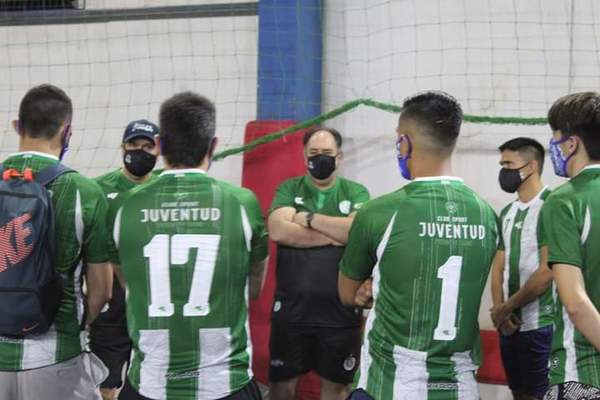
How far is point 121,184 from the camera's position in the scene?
239 inches

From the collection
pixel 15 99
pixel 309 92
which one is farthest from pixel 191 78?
pixel 15 99

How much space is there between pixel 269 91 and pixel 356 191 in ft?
5.76

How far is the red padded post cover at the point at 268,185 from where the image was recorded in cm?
A: 664

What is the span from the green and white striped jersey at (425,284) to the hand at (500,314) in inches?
90.1

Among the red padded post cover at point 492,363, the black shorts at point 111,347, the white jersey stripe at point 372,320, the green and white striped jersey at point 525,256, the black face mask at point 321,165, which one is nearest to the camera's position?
the white jersey stripe at point 372,320

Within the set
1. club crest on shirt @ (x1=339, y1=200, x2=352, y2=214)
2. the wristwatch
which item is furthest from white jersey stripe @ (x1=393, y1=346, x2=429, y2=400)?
club crest on shirt @ (x1=339, y1=200, x2=352, y2=214)

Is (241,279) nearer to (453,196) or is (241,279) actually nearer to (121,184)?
(453,196)

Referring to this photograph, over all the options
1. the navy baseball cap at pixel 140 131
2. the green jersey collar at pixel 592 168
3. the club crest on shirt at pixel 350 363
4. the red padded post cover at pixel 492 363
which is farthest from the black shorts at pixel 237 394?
the red padded post cover at pixel 492 363

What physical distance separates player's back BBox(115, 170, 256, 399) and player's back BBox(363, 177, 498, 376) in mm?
599

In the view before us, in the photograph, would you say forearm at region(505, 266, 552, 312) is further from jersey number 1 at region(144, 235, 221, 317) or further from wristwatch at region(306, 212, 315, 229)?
jersey number 1 at region(144, 235, 221, 317)

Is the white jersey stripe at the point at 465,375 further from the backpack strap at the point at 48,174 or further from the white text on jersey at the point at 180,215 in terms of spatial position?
the backpack strap at the point at 48,174

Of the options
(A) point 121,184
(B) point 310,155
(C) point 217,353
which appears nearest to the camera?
(C) point 217,353

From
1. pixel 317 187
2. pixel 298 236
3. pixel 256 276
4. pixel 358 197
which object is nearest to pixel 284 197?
pixel 317 187

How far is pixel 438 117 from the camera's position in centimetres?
338
